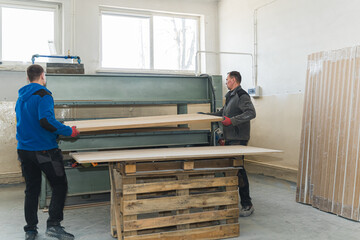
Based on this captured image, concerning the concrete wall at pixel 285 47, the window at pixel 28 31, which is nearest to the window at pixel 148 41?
the window at pixel 28 31

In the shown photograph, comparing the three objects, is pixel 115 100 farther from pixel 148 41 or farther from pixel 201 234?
pixel 148 41

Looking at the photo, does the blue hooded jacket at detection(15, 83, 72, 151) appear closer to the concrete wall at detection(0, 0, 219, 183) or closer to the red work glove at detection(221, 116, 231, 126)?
the red work glove at detection(221, 116, 231, 126)

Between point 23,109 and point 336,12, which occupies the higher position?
point 336,12

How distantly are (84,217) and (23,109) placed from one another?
1.57m

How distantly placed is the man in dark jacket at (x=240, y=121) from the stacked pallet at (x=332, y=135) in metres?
0.99

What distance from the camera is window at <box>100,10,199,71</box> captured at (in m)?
6.54

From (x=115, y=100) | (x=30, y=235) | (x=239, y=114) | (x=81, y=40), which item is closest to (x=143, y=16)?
Result: (x=81, y=40)

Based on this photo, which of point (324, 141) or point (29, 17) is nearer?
point (324, 141)

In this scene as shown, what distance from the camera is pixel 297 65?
5.07 m

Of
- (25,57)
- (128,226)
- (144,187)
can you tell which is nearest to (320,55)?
(144,187)

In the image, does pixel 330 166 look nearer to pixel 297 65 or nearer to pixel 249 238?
pixel 249 238

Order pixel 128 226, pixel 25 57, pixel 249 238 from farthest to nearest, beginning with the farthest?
pixel 25 57
pixel 249 238
pixel 128 226

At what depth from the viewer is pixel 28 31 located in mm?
6008

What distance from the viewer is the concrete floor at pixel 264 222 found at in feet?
10.1
